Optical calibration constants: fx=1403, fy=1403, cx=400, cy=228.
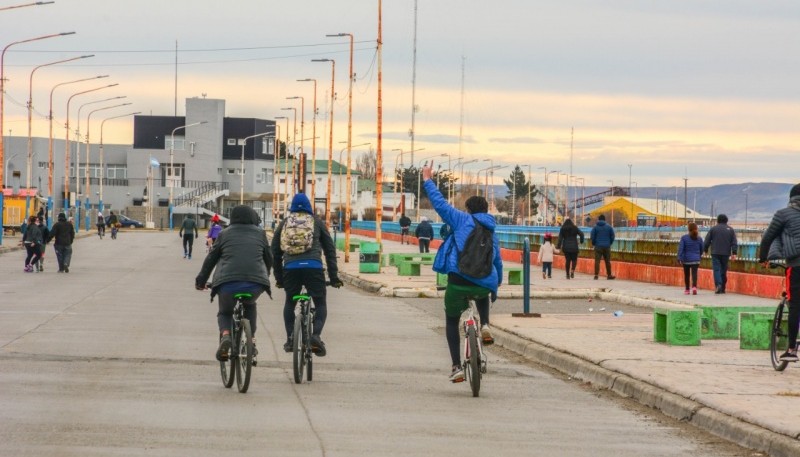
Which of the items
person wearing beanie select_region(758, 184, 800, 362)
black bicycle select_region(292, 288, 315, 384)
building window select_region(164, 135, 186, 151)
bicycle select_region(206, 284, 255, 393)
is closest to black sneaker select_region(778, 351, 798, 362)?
person wearing beanie select_region(758, 184, 800, 362)

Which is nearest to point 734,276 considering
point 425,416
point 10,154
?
point 425,416

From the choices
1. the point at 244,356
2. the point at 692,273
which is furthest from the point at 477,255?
the point at 692,273

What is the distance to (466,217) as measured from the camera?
1330cm

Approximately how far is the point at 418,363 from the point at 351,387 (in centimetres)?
300

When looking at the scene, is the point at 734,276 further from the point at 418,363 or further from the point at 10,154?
the point at 10,154

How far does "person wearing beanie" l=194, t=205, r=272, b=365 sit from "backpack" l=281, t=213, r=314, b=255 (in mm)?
578

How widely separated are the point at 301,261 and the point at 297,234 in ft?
0.89

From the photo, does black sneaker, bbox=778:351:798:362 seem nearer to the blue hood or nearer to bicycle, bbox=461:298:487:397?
bicycle, bbox=461:298:487:397

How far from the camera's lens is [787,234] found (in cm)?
1396

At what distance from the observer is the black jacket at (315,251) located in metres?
13.9

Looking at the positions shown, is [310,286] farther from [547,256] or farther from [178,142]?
[178,142]

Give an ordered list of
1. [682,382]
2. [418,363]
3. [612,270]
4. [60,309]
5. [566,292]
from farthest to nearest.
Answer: [612,270] < [566,292] < [60,309] < [418,363] < [682,382]

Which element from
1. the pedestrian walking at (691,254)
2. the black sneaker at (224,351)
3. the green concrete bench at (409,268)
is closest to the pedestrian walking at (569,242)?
the green concrete bench at (409,268)

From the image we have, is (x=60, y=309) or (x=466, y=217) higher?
(x=466, y=217)
